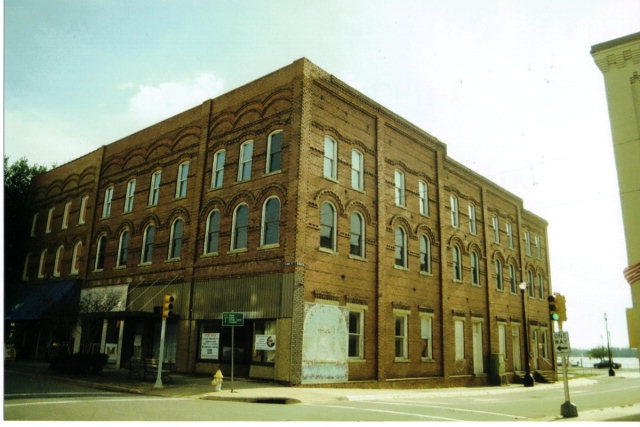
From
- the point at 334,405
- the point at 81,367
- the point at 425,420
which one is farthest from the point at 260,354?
the point at 425,420

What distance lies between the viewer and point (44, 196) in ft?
115

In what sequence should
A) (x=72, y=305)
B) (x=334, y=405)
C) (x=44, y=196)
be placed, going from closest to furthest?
(x=334, y=405) → (x=72, y=305) → (x=44, y=196)

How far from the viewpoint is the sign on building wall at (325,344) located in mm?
18578

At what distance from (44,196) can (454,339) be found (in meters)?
28.1

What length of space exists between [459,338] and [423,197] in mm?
7650

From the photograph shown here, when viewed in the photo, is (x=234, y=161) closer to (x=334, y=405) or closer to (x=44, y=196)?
(x=334, y=405)

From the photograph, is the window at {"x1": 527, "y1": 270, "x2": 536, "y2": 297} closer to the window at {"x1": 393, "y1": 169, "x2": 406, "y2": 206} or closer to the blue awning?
the window at {"x1": 393, "y1": 169, "x2": 406, "y2": 206}

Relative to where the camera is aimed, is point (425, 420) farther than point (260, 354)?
No

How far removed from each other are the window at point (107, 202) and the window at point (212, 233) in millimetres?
9429

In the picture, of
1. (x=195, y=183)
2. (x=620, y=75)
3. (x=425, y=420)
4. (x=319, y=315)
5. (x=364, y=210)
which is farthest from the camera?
(x=195, y=183)

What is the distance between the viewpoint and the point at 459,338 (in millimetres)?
27031

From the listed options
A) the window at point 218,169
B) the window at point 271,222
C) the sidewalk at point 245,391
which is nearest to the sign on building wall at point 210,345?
the sidewalk at point 245,391

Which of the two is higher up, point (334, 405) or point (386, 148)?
point (386, 148)

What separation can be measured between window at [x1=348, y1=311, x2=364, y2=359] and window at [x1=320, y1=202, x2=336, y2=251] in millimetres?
2951
